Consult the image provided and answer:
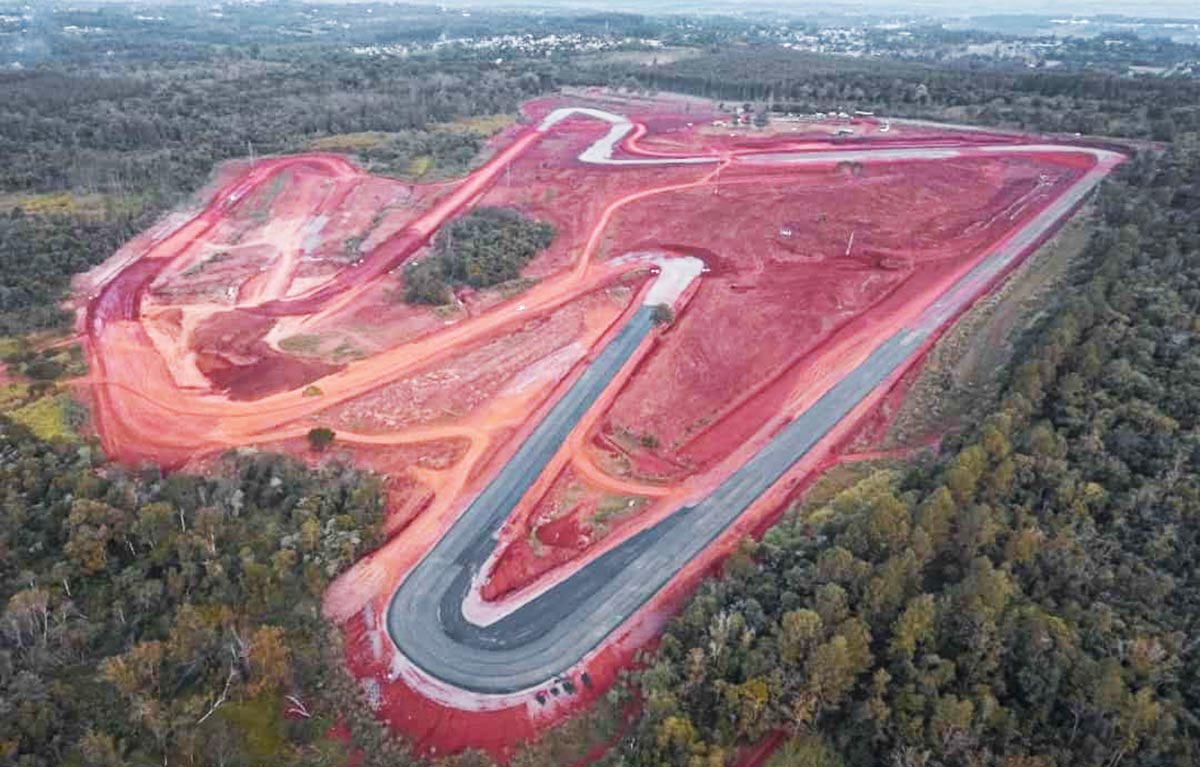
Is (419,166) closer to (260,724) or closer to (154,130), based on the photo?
(154,130)

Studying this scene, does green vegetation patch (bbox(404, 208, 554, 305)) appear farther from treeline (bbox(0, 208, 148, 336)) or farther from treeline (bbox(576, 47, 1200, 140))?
treeline (bbox(576, 47, 1200, 140))

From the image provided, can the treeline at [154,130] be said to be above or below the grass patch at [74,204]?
above

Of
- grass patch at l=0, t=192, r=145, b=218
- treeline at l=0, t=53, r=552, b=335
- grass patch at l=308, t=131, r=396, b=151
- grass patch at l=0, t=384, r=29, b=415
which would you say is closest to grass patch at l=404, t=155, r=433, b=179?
treeline at l=0, t=53, r=552, b=335

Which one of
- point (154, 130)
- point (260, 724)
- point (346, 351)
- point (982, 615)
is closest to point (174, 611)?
point (260, 724)

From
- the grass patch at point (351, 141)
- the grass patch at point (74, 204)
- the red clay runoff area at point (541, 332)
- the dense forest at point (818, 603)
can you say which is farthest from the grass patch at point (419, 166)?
the dense forest at point (818, 603)

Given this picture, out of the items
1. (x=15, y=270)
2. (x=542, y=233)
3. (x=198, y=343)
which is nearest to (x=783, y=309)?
(x=542, y=233)

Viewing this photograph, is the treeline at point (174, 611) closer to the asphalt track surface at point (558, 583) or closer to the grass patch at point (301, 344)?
the asphalt track surface at point (558, 583)

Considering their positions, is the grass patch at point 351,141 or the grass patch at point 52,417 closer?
the grass patch at point 52,417
